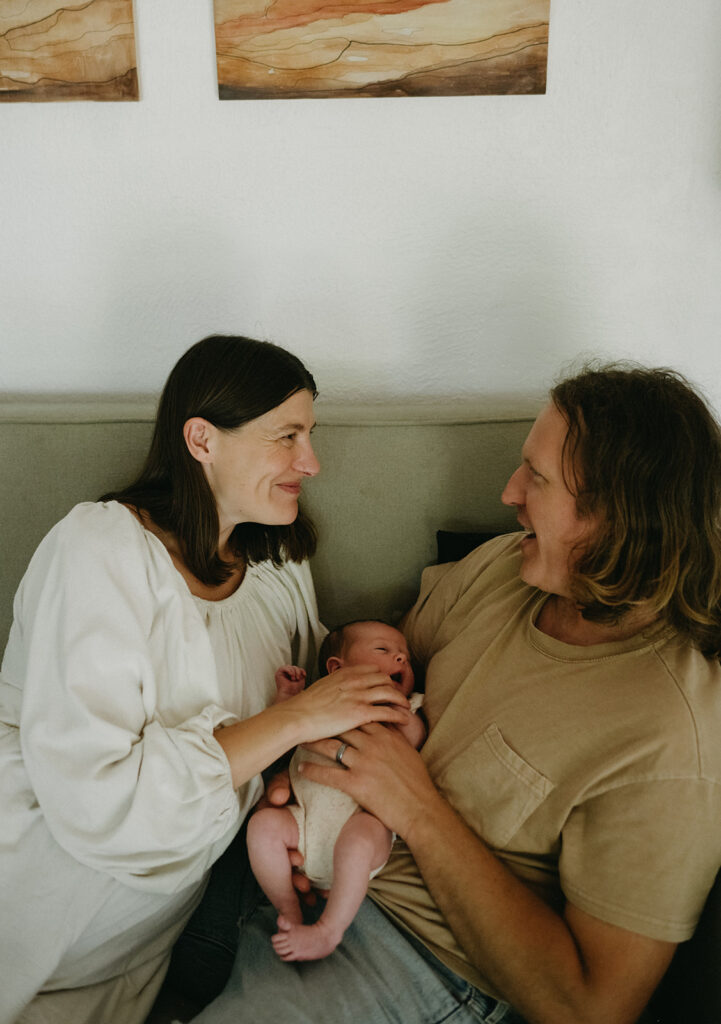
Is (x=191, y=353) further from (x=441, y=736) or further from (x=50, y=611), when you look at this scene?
(x=441, y=736)

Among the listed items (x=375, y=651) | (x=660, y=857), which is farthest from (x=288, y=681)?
(x=660, y=857)

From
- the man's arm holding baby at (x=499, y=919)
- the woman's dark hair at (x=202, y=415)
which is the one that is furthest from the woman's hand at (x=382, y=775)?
the woman's dark hair at (x=202, y=415)

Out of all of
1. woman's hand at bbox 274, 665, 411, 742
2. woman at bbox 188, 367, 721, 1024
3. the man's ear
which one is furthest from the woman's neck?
the man's ear

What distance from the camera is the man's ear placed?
1.33 meters

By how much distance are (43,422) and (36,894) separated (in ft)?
3.04

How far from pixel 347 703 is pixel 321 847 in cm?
23

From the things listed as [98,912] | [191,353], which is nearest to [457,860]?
[98,912]

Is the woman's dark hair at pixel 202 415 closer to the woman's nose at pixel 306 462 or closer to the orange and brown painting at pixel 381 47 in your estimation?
the woman's nose at pixel 306 462

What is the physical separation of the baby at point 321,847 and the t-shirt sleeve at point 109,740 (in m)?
0.09

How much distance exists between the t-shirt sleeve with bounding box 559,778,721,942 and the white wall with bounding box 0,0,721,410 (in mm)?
1082

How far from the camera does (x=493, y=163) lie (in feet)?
5.32

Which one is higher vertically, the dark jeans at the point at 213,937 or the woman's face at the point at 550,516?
the woman's face at the point at 550,516

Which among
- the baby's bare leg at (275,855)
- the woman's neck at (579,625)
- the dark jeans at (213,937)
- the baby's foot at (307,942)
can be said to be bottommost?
the dark jeans at (213,937)

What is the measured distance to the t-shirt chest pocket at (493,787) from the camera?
1.06 meters
